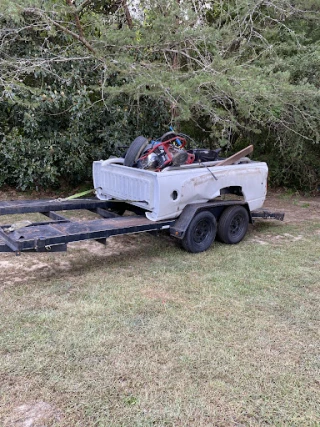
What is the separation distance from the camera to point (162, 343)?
2963 millimetres

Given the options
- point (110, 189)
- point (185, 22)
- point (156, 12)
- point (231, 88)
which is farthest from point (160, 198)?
point (156, 12)

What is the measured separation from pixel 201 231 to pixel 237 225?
0.68 m

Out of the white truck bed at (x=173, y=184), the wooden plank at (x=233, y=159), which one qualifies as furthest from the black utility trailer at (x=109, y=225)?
the wooden plank at (x=233, y=159)

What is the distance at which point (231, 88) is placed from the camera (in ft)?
17.5

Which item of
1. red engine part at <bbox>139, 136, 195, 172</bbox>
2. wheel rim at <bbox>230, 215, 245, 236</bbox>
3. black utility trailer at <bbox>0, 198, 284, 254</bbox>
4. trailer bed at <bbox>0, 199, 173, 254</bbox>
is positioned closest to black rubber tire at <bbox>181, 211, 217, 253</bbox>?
black utility trailer at <bbox>0, 198, 284, 254</bbox>

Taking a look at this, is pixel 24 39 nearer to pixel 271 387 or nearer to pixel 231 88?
pixel 231 88

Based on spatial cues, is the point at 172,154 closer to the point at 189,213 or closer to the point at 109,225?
the point at 189,213

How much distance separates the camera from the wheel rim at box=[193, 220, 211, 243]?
4.96 metres

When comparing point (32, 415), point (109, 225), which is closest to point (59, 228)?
point (109, 225)

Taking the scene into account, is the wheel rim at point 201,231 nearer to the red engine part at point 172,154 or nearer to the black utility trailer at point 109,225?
the black utility trailer at point 109,225

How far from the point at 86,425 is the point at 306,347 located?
1.72 meters

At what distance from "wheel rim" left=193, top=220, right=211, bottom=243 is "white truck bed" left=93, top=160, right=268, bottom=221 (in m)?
0.30

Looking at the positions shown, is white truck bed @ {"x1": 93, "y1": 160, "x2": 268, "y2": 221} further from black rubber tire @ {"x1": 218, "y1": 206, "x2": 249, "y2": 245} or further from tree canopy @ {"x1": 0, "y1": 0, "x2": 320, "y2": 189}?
tree canopy @ {"x1": 0, "y1": 0, "x2": 320, "y2": 189}

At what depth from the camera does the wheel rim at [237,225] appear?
5.40m
